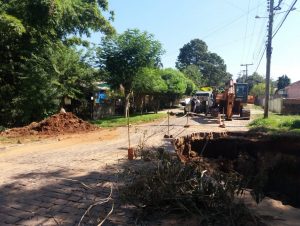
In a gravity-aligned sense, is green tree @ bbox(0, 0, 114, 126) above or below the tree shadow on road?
above

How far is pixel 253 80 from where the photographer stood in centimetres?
10912

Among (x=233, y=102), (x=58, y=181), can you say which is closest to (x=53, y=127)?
(x=58, y=181)

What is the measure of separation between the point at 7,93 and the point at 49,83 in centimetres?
286

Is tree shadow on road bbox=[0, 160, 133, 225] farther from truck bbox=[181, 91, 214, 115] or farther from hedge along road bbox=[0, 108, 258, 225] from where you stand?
truck bbox=[181, 91, 214, 115]

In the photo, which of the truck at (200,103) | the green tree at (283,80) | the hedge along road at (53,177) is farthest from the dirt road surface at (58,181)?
the green tree at (283,80)

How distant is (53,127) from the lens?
18.0 m

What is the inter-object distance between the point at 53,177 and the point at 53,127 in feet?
33.2

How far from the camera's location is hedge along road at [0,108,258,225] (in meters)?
5.88

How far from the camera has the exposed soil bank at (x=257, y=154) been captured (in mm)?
14281

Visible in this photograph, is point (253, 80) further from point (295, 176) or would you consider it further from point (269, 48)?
point (295, 176)

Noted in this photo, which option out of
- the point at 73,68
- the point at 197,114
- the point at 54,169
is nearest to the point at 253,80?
the point at 197,114

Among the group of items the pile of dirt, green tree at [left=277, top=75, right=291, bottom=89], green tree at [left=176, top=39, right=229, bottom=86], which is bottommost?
the pile of dirt

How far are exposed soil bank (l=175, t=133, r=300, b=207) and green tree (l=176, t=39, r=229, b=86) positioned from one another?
299ft

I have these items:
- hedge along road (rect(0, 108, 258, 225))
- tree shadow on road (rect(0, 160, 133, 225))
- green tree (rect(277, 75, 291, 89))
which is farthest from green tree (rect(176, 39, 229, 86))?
tree shadow on road (rect(0, 160, 133, 225))
